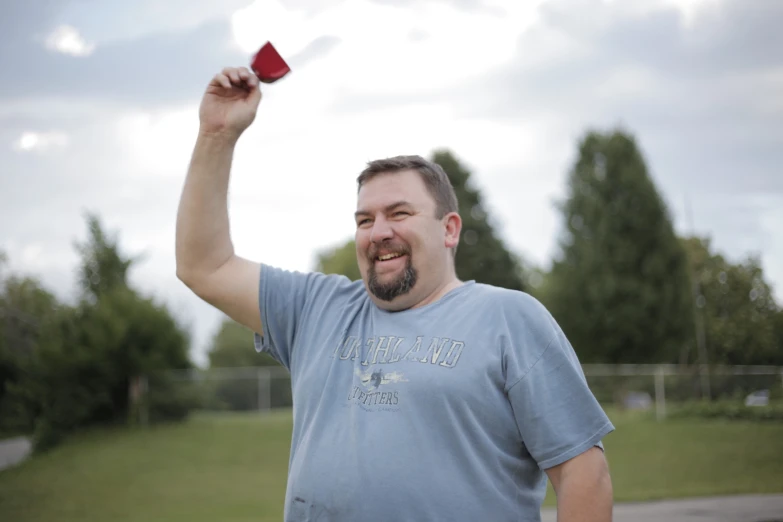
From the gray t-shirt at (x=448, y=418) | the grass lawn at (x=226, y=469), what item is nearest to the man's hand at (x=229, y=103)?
the gray t-shirt at (x=448, y=418)

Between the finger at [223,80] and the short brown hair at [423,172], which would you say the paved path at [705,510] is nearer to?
the short brown hair at [423,172]

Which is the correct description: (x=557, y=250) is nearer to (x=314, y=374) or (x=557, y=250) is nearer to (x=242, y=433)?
(x=242, y=433)

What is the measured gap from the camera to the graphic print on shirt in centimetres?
240

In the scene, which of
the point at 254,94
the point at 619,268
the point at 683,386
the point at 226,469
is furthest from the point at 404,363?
the point at 619,268

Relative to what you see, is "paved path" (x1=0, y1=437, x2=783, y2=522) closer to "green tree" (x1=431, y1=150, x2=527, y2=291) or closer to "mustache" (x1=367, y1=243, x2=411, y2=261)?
"mustache" (x1=367, y1=243, x2=411, y2=261)

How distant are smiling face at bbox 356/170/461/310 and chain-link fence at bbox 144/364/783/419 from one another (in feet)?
61.2

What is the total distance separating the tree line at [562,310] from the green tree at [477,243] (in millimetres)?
63

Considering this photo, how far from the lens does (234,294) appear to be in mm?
2795

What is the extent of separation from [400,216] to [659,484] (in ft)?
38.5

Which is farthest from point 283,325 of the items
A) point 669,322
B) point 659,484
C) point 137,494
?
point 669,322

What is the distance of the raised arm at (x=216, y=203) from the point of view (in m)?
2.74

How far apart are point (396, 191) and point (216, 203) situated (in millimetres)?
632

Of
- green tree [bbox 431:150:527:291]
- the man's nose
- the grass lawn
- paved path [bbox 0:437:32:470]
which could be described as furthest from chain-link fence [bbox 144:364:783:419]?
the man's nose

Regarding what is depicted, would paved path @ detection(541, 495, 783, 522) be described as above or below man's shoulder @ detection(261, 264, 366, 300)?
below
